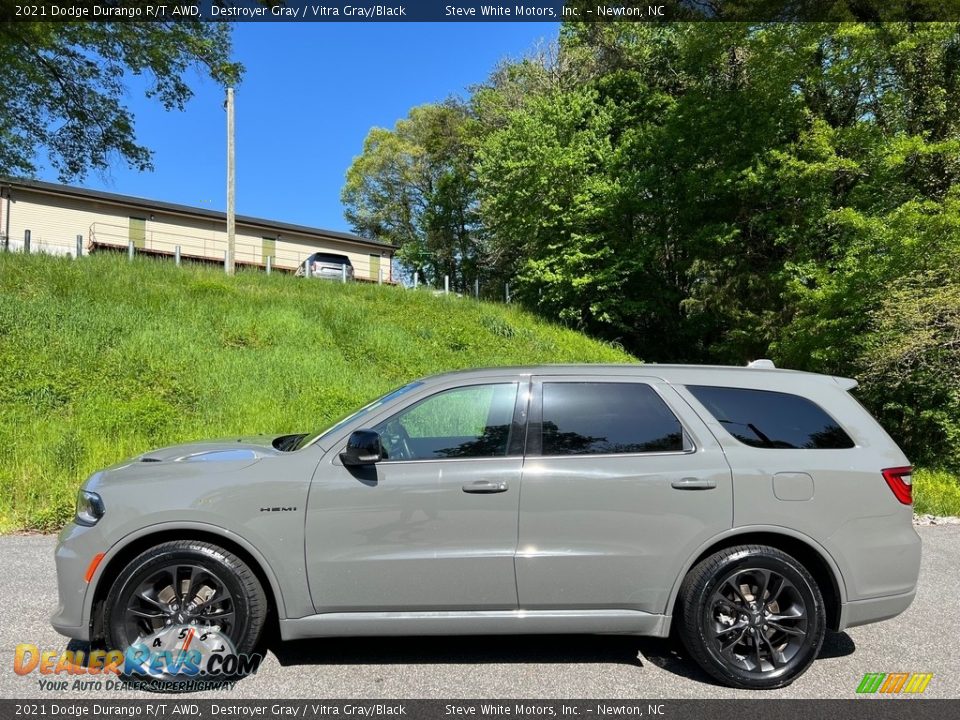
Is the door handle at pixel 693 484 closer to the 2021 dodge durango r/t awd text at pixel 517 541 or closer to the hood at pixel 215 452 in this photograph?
the 2021 dodge durango r/t awd text at pixel 517 541

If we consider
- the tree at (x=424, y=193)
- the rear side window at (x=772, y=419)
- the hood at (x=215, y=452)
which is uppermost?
the tree at (x=424, y=193)

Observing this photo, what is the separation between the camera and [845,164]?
13859 millimetres

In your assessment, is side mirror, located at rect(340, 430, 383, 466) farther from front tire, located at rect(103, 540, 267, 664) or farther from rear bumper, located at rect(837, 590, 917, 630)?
rear bumper, located at rect(837, 590, 917, 630)

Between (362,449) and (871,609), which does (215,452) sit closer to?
(362,449)

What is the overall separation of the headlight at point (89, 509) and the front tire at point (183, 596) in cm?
32

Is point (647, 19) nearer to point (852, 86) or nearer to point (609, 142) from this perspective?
point (609, 142)

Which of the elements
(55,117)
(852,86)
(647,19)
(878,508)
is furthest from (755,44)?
(55,117)

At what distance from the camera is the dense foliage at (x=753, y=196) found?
1189cm

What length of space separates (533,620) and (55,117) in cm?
1854

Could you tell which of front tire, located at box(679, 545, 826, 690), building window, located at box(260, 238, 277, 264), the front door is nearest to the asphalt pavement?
front tire, located at box(679, 545, 826, 690)

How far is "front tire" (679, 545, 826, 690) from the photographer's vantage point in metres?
3.30

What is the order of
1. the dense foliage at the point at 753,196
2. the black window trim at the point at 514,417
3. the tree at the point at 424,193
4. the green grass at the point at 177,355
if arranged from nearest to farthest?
the black window trim at the point at 514,417 < the green grass at the point at 177,355 < the dense foliage at the point at 753,196 < the tree at the point at 424,193

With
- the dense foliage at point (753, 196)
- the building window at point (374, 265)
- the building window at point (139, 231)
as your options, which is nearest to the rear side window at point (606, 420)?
the dense foliage at point (753, 196)

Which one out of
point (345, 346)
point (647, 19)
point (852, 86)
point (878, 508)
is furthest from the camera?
point (647, 19)
